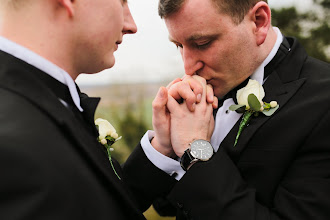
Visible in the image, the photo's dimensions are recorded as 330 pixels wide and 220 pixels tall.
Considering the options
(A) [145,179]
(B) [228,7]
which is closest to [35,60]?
(A) [145,179]

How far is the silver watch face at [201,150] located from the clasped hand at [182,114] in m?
0.08

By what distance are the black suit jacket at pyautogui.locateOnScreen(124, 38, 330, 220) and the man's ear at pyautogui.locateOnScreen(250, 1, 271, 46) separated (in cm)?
41

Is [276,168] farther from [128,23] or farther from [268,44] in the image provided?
[128,23]

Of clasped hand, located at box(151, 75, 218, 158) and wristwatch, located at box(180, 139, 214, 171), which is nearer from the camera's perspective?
wristwatch, located at box(180, 139, 214, 171)

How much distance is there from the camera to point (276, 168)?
223 centimetres

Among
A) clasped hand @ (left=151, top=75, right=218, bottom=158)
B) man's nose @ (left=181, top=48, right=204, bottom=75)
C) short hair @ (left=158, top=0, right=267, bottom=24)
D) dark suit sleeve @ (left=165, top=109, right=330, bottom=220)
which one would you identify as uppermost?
short hair @ (left=158, top=0, right=267, bottom=24)

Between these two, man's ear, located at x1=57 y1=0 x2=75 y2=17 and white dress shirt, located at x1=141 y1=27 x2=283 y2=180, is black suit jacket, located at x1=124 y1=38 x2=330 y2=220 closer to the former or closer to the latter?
white dress shirt, located at x1=141 y1=27 x2=283 y2=180

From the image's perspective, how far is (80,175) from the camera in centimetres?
152

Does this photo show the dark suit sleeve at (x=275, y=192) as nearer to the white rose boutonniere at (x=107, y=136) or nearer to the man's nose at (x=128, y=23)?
the white rose boutonniere at (x=107, y=136)

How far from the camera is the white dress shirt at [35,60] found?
1636 millimetres

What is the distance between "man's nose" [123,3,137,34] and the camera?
2.11m

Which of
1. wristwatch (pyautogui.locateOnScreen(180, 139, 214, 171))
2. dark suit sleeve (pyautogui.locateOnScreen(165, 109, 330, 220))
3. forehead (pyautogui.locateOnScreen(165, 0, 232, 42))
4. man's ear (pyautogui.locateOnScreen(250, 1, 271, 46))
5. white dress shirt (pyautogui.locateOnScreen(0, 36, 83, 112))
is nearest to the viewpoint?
white dress shirt (pyautogui.locateOnScreen(0, 36, 83, 112))

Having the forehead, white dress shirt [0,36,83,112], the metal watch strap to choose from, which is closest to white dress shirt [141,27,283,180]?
the metal watch strap

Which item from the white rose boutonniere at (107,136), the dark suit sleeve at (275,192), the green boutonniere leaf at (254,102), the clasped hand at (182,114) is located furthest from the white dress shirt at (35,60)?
the green boutonniere leaf at (254,102)
